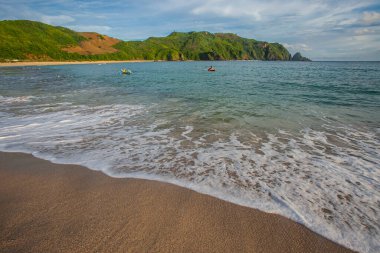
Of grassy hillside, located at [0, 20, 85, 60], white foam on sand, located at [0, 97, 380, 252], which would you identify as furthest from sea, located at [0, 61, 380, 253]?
grassy hillside, located at [0, 20, 85, 60]

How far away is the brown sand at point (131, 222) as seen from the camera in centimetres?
301

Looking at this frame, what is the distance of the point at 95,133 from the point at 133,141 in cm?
176

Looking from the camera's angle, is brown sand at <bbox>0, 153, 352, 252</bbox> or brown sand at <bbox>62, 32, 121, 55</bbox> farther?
brown sand at <bbox>62, 32, 121, 55</bbox>

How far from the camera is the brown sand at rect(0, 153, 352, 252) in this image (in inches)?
118

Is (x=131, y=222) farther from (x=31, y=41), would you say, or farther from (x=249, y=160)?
(x=31, y=41)

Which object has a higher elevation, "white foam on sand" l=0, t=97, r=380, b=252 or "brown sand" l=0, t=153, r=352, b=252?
"brown sand" l=0, t=153, r=352, b=252

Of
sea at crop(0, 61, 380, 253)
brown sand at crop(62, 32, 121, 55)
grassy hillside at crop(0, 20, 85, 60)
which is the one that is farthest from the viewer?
brown sand at crop(62, 32, 121, 55)

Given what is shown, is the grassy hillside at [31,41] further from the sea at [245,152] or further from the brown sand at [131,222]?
the brown sand at [131,222]

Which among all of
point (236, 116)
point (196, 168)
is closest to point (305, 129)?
point (236, 116)

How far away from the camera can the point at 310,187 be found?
455 cm

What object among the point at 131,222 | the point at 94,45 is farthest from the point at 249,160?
the point at 94,45

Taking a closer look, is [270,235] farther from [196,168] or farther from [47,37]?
[47,37]

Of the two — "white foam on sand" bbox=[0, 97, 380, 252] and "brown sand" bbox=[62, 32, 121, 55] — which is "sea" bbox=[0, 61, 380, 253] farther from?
"brown sand" bbox=[62, 32, 121, 55]

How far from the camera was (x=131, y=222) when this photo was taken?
11.2 feet
